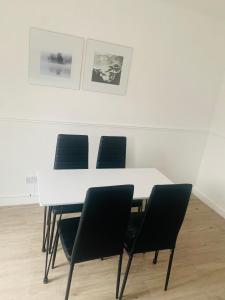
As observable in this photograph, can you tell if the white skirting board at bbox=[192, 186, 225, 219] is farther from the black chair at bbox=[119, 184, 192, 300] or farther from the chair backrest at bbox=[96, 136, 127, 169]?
the black chair at bbox=[119, 184, 192, 300]

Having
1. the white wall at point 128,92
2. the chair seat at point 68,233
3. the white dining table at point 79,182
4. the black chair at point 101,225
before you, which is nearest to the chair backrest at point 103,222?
the black chair at point 101,225

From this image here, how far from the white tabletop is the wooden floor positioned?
75 centimetres

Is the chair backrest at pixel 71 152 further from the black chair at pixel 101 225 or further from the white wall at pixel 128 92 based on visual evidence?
the black chair at pixel 101 225

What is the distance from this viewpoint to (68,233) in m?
1.95

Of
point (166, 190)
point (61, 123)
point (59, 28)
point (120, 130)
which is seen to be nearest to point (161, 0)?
point (59, 28)

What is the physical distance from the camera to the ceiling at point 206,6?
282 centimetres

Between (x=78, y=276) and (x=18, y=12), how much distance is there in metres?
2.58

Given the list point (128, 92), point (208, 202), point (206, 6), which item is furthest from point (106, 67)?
point (208, 202)

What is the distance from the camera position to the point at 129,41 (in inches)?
117

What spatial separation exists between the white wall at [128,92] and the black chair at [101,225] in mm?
1442

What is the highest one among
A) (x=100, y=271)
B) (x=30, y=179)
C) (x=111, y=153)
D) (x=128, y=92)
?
(x=128, y=92)

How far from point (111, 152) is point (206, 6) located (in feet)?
6.75

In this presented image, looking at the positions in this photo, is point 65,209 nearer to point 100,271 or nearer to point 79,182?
point 79,182

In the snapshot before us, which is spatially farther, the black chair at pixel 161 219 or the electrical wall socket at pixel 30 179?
the electrical wall socket at pixel 30 179
